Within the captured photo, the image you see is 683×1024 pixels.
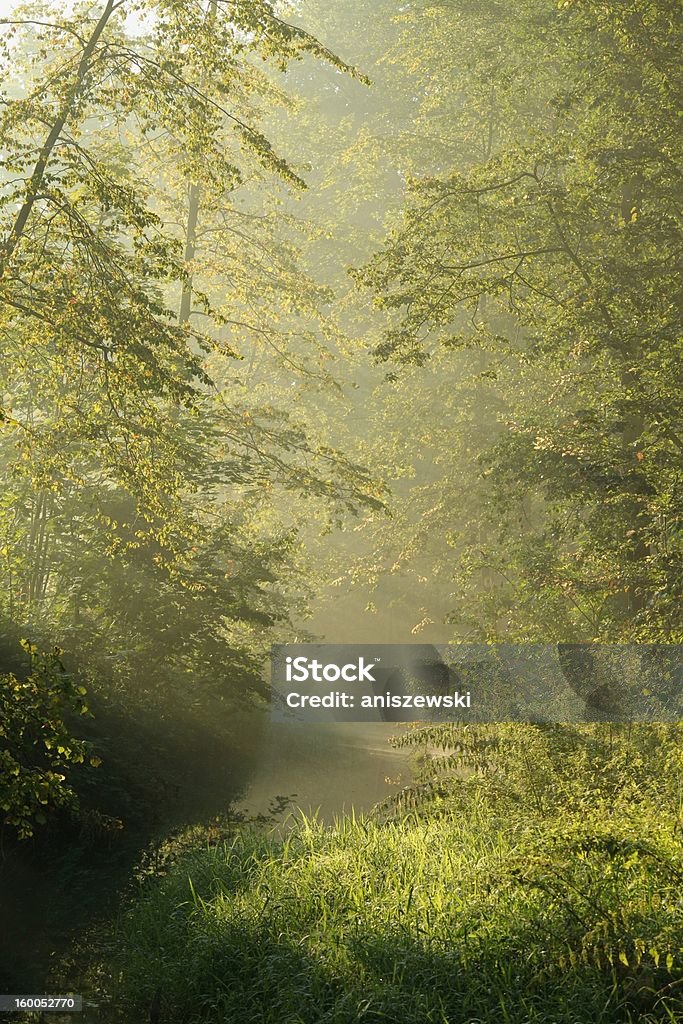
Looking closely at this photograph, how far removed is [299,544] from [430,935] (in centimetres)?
992

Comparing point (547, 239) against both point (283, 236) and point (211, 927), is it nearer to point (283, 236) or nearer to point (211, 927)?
point (211, 927)

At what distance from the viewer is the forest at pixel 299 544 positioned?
6816 mm

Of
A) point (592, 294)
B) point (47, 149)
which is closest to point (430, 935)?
point (47, 149)

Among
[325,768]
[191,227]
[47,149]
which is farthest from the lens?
[325,768]

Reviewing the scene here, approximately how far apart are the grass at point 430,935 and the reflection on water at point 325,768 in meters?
4.97

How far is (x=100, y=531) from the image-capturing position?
1398 cm

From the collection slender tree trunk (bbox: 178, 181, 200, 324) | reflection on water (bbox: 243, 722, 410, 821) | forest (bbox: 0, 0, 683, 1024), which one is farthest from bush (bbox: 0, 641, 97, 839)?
slender tree trunk (bbox: 178, 181, 200, 324)

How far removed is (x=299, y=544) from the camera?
643 inches

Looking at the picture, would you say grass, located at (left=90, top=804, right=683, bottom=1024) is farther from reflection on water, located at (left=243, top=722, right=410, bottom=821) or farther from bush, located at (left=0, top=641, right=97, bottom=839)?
reflection on water, located at (left=243, top=722, right=410, bottom=821)

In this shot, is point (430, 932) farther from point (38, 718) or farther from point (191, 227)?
point (191, 227)

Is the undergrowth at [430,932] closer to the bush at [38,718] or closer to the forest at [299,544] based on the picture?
the forest at [299,544]

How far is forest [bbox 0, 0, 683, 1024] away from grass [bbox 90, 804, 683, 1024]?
35 mm

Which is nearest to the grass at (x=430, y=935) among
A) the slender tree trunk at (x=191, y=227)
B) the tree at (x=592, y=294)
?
the tree at (x=592, y=294)

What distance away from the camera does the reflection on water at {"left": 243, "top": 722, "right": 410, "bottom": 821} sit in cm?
1534
